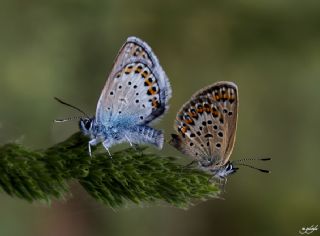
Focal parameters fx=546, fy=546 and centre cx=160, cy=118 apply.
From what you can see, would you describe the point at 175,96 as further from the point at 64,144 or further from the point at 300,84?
the point at 64,144

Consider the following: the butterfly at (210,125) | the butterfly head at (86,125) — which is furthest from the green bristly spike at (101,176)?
the butterfly at (210,125)

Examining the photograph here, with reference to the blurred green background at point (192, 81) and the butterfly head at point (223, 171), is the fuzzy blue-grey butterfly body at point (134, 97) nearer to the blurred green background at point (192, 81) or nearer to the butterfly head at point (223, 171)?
the butterfly head at point (223, 171)

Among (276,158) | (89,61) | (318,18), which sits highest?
(318,18)

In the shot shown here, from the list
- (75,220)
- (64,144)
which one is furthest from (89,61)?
(64,144)

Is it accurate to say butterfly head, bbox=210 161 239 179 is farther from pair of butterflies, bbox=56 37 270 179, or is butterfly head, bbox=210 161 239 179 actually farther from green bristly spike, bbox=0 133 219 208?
green bristly spike, bbox=0 133 219 208

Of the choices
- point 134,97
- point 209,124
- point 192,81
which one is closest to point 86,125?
point 134,97

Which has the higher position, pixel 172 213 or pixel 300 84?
pixel 300 84

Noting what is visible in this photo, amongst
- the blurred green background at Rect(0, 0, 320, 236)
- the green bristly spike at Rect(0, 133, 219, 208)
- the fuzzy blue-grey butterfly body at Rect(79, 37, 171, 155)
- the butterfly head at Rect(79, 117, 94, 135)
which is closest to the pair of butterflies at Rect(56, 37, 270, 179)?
the fuzzy blue-grey butterfly body at Rect(79, 37, 171, 155)
